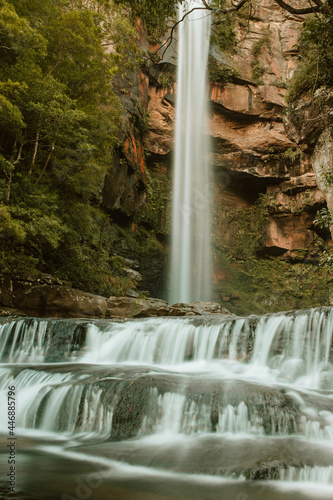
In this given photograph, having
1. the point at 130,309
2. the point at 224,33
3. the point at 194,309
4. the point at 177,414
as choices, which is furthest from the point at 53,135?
the point at 177,414

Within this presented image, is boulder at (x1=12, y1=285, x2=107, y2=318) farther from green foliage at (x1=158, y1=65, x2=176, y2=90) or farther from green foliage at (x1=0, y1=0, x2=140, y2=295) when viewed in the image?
green foliage at (x1=158, y1=65, x2=176, y2=90)

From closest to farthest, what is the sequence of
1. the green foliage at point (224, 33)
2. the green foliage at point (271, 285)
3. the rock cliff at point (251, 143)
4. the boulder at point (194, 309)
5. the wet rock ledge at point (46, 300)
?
the green foliage at point (224, 33) → the wet rock ledge at point (46, 300) → the boulder at point (194, 309) → the green foliage at point (271, 285) → the rock cliff at point (251, 143)

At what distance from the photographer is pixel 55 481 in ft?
10.7

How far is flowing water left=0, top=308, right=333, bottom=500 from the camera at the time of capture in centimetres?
334

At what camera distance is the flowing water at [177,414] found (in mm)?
3342

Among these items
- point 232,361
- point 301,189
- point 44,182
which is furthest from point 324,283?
point 44,182

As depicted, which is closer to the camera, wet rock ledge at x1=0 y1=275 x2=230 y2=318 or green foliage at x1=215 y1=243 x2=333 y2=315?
wet rock ledge at x1=0 y1=275 x2=230 y2=318

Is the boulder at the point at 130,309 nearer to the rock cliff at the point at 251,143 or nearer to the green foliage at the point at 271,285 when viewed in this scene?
the rock cliff at the point at 251,143

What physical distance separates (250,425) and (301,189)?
19.7 metres

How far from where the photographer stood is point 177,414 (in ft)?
16.0

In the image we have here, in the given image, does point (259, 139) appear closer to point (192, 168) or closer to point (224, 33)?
point (192, 168)

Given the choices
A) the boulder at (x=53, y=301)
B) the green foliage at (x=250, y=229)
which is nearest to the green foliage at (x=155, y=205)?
the green foliage at (x=250, y=229)

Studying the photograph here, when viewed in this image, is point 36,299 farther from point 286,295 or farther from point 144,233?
point 286,295

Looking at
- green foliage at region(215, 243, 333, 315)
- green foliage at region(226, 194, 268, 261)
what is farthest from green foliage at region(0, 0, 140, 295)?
green foliage at region(226, 194, 268, 261)
